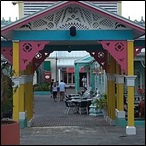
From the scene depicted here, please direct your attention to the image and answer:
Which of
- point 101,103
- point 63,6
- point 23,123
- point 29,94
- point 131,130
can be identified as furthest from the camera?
point 101,103

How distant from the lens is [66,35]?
14.7 meters

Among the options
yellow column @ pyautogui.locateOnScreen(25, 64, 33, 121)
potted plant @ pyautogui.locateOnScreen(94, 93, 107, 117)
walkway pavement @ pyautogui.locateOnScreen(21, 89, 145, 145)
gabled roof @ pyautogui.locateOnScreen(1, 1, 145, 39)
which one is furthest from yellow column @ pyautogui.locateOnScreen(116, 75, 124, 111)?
yellow column @ pyautogui.locateOnScreen(25, 64, 33, 121)

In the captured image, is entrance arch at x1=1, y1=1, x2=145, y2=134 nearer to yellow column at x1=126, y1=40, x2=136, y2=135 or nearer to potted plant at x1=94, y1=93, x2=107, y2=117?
yellow column at x1=126, y1=40, x2=136, y2=135

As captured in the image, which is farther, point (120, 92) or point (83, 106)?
point (83, 106)

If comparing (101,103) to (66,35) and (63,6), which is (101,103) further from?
(63,6)

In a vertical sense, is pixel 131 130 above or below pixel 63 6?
below

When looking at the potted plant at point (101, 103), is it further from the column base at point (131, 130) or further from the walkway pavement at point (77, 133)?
the column base at point (131, 130)

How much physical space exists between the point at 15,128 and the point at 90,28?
5.26m

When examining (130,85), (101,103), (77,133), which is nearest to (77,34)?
(130,85)

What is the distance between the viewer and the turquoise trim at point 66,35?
14.7 meters

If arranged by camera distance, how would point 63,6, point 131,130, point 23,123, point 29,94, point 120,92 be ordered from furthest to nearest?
1. point 29,94
2. point 120,92
3. point 23,123
4. point 131,130
5. point 63,6

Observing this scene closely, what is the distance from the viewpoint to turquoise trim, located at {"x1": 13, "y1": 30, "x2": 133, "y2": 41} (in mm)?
14711

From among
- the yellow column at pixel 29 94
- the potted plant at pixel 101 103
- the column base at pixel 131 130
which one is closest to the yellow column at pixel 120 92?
the column base at pixel 131 130

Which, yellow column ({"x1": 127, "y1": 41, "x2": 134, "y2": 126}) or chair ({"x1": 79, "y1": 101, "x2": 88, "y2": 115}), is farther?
chair ({"x1": 79, "y1": 101, "x2": 88, "y2": 115})
